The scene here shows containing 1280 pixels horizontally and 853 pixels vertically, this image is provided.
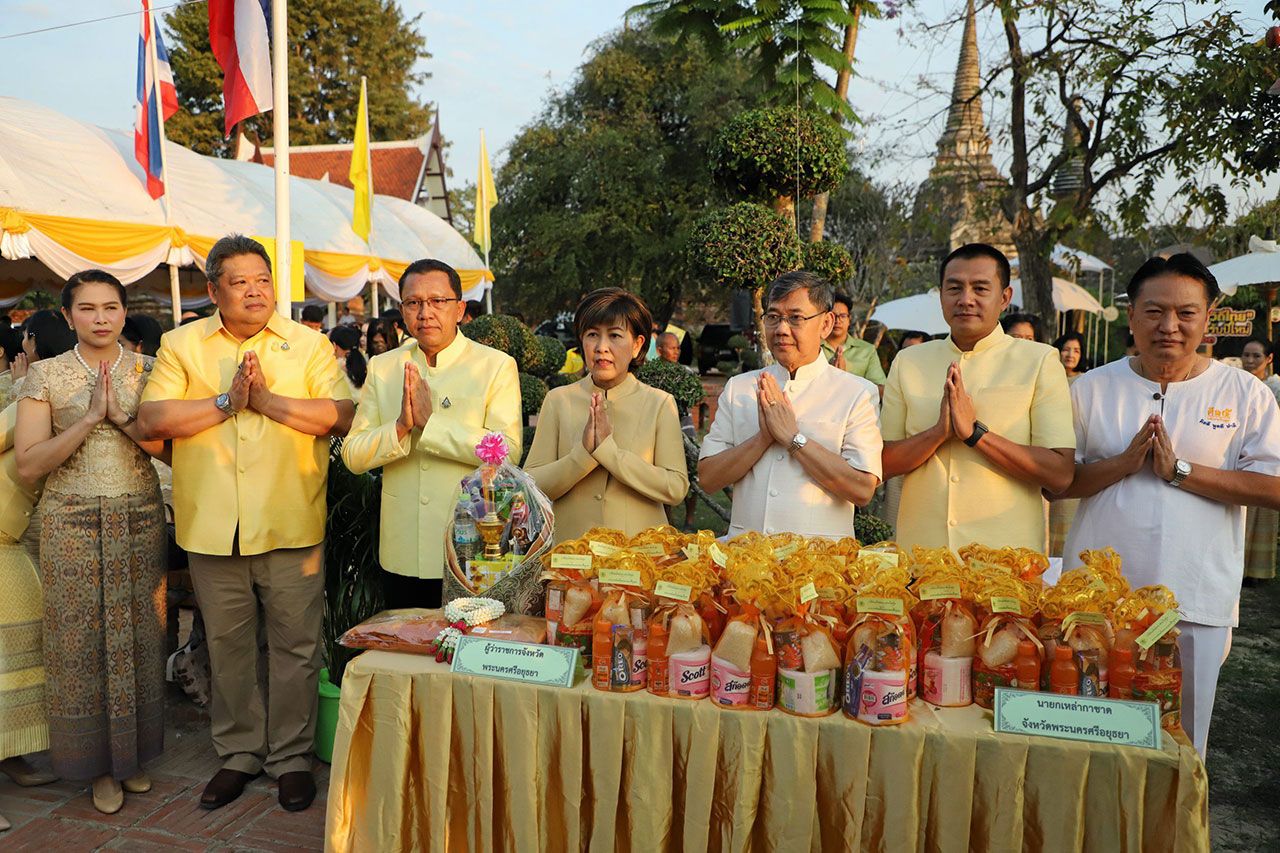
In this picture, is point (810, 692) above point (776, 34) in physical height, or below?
below

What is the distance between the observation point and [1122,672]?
204 cm

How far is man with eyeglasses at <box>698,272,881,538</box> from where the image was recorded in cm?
291

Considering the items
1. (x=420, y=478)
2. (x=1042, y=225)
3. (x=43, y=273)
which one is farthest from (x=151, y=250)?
(x=1042, y=225)

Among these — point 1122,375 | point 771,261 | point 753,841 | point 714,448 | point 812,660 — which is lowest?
point 753,841

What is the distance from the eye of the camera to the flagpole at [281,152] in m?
6.02

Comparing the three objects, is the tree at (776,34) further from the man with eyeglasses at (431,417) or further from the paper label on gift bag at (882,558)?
the paper label on gift bag at (882,558)

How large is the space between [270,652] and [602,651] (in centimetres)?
175

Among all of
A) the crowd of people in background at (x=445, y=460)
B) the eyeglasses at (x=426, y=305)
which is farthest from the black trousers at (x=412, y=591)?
the eyeglasses at (x=426, y=305)

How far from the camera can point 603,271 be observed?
26.5 metres

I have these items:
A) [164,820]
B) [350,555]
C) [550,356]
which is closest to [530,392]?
[550,356]

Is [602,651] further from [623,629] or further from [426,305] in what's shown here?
[426,305]

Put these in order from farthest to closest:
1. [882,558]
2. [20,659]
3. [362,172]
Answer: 1. [362,172]
2. [20,659]
3. [882,558]

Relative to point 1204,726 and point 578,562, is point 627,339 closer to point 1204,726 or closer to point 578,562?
point 578,562

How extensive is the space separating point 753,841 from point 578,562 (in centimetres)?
81
